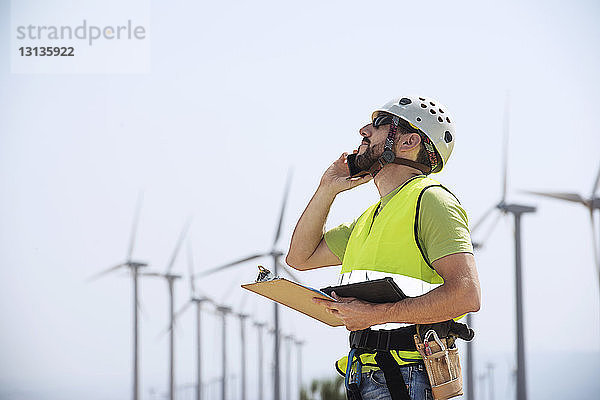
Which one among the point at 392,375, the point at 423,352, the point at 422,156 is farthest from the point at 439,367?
the point at 422,156

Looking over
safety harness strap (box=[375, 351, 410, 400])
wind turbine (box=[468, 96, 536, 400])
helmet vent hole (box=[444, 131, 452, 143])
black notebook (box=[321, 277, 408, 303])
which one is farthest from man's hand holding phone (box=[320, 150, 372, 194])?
wind turbine (box=[468, 96, 536, 400])

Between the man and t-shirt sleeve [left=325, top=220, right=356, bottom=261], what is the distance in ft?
0.68

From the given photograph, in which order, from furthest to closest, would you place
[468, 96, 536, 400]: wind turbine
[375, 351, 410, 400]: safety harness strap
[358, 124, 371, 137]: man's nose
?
1. [468, 96, 536, 400]: wind turbine
2. [358, 124, 371, 137]: man's nose
3. [375, 351, 410, 400]: safety harness strap

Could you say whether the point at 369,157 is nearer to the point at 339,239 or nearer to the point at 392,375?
the point at 339,239

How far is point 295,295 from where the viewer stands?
13.9 feet

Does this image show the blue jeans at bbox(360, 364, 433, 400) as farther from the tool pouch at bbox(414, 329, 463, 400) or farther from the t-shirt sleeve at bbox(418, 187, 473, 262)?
the t-shirt sleeve at bbox(418, 187, 473, 262)

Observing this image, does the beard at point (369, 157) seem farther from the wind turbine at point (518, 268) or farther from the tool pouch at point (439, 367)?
the wind turbine at point (518, 268)

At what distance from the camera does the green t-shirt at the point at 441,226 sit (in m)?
4.05

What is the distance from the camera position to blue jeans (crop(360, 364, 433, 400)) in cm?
412

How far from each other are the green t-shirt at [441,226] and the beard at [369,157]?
48 centimetres

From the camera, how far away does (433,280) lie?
423 cm

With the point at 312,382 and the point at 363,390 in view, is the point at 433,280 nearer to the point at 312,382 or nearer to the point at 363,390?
the point at 363,390

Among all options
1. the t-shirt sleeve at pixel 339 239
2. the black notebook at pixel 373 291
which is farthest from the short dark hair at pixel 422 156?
the black notebook at pixel 373 291

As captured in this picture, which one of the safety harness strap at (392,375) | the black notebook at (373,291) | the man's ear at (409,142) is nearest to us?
the black notebook at (373,291)
